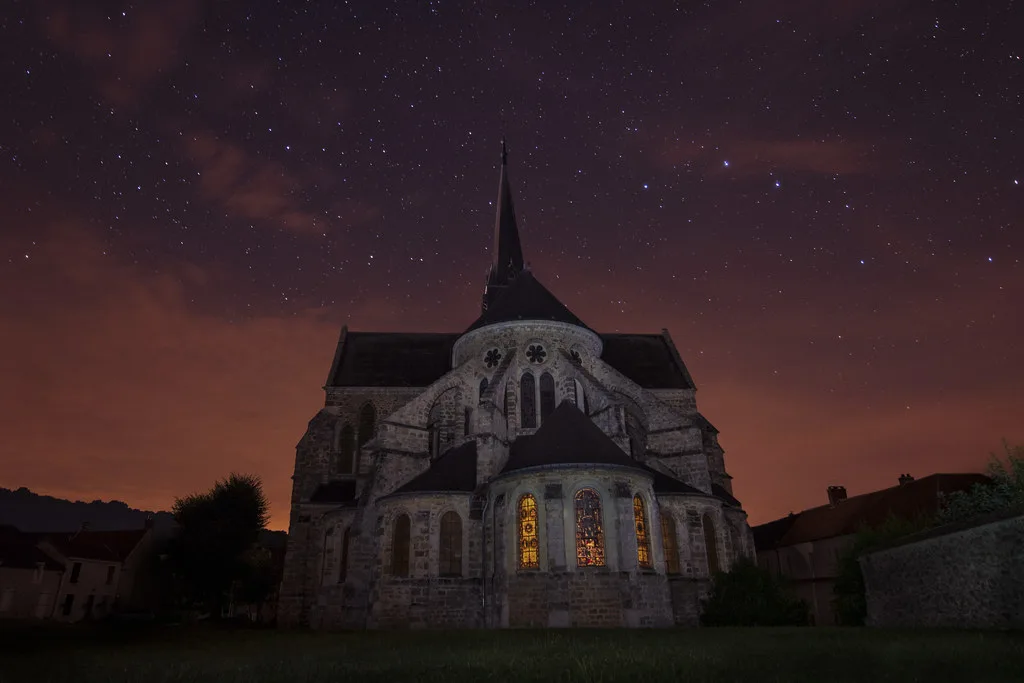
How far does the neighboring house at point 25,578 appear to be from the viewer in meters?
35.5

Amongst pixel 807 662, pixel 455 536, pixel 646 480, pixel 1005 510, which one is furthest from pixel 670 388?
Answer: pixel 807 662

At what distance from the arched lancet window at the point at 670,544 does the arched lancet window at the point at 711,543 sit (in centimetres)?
158

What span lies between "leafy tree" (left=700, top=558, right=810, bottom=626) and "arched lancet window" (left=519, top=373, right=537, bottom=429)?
35.9 ft

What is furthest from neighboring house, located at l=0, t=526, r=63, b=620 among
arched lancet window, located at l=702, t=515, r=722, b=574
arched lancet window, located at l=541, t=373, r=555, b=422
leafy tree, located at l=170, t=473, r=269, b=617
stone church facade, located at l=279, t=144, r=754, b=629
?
arched lancet window, located at l=702, t=515, r=722, b=574

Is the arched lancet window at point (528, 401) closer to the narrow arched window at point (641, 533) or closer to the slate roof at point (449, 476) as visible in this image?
the slate roof at point (449, 476)

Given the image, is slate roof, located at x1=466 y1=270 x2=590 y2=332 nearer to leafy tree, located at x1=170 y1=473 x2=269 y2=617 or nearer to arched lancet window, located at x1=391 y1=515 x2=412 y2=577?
arched lancet window, located at x1=391 y1=515 x2=412 y2=577

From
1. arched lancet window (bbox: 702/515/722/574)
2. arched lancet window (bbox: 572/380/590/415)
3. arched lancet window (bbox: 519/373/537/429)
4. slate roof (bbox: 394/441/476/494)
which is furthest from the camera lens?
arched lancet window (bbox: 519/373/537/429)

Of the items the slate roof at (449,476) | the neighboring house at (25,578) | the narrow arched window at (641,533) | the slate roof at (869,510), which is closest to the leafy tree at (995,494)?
the slate roof at (869,510)

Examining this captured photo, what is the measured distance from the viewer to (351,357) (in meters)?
41.3

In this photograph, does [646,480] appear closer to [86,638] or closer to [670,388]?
[670,388]

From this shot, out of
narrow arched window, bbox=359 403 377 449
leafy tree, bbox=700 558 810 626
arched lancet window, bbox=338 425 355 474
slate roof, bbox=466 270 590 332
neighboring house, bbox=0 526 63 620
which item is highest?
slate roof, bbox=466 270 590 332

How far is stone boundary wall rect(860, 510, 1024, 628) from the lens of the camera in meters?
13.5

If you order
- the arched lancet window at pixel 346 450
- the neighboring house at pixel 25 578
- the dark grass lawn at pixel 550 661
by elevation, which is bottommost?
the dark grass lawn at pixel 550 661

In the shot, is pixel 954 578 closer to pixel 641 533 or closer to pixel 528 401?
pixel 641 533
